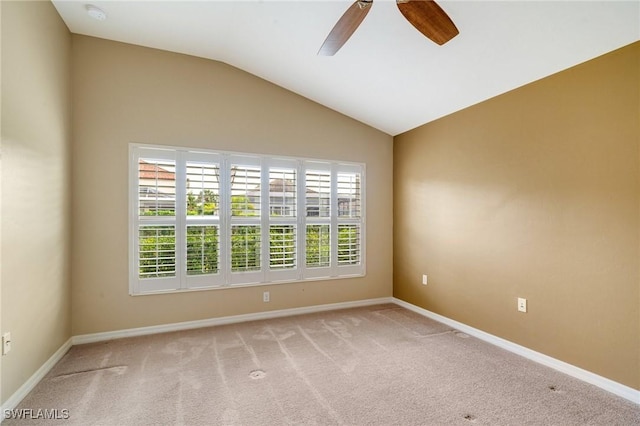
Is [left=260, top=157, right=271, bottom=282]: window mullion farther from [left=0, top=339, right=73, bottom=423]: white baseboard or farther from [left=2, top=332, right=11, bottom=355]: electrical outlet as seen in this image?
[left=2, top=332, right=11, bottom=355]: electrical outlet

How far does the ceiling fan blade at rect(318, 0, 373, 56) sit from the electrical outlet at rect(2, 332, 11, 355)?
9.30ft

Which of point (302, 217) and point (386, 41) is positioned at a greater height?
point (386, 41)

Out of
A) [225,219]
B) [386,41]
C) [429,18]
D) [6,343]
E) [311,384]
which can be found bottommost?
[311,384]

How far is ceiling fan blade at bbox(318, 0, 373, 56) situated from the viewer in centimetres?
172

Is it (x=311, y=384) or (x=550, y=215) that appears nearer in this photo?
(x=311, y=384)

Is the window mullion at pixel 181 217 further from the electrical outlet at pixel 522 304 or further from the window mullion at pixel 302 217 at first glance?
the electrical outlet at pixel 522 304

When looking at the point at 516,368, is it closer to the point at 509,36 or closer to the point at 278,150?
the point at 509,36

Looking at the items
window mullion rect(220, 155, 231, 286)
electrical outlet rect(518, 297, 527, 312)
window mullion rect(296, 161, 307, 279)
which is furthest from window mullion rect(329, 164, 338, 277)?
electrical outlet rect(518, 297, 527, 312)

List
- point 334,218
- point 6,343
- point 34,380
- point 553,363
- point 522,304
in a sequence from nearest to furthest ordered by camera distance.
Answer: point 6,343 < point 34,380 < point 553,363 < point 522,304 < point 334,218

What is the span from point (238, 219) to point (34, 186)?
71.6 inches

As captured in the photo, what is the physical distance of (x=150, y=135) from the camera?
334 centimetres

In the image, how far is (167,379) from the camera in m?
2.43

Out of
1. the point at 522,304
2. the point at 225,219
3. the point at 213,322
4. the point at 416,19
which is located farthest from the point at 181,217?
the point at 522,304

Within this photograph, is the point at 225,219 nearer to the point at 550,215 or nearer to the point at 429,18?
the point at 429,18
